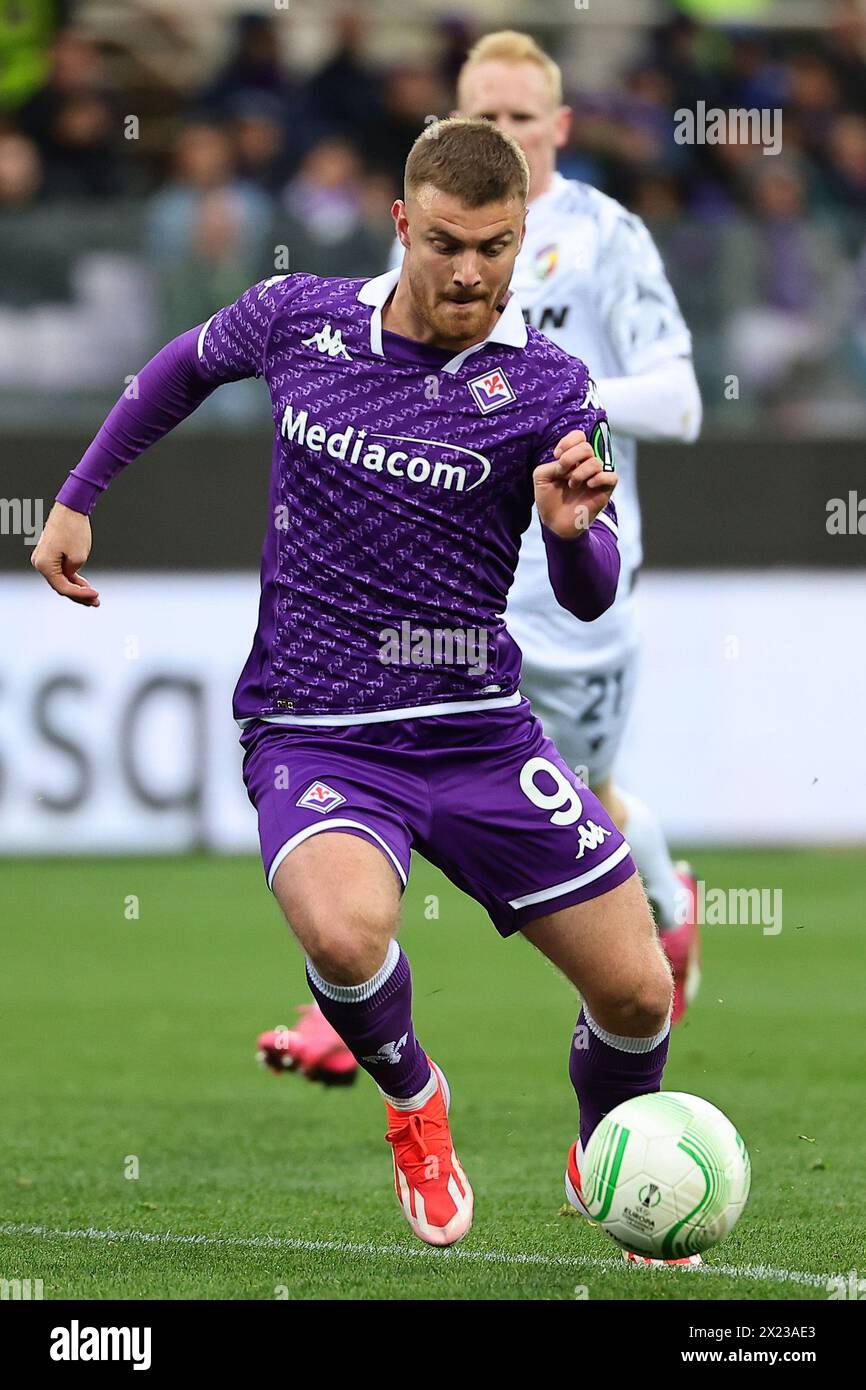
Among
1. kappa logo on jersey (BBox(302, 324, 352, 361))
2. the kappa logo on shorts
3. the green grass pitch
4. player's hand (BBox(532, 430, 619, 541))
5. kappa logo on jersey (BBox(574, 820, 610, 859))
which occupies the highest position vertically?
kappa logo on jersey (BBox(302, 324, 352, 361))

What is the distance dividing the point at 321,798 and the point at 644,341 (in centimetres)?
224

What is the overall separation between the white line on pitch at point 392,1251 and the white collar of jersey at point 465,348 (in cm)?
185

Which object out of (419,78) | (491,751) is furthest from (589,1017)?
(419,78)

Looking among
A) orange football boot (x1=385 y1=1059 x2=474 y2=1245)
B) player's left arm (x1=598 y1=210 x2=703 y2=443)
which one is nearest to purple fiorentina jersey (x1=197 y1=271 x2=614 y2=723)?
orange football boot (x1=385 y1=1059 x2=474 y2=1245)

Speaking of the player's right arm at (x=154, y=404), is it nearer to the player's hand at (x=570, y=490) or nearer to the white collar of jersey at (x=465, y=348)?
the white collar of jersey at (x=465, y=348)

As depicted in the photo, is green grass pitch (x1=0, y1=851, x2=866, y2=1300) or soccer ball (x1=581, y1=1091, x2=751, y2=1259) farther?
green grass pitch (x1=0, y1=851, x2=866, y2=1300)

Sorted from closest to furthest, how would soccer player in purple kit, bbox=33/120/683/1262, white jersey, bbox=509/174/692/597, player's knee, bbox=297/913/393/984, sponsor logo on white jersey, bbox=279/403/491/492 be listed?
player's knee, bbox=297/913/393/984 → soccer player in purple kit, bbox=33/120/683/1262 → sponsor logo on white jersey, bbox=279/403/491/492 → white jersey, bbox=509/174/692/597

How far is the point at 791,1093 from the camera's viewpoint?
263 inches

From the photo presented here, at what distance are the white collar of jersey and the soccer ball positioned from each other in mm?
1560

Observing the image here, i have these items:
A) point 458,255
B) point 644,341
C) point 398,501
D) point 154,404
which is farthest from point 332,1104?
point 458,255

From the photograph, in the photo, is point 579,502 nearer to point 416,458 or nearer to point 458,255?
point 416,458

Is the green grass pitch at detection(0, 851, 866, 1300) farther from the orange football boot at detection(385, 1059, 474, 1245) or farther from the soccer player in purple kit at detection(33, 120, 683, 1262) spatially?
the soccer player in purple kit at detection(33, 120, 683, 1262)

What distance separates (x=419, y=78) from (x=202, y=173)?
1734 millimetres

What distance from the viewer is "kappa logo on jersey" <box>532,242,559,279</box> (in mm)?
6332
